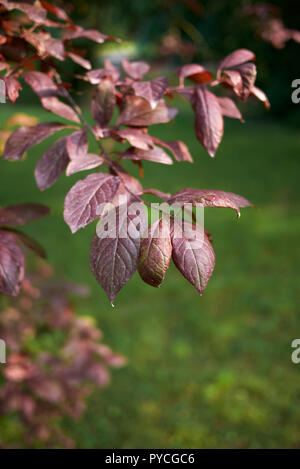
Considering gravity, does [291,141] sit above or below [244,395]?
above

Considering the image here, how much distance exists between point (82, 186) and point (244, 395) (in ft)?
8.35

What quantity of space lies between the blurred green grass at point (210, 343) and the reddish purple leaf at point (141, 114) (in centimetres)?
209

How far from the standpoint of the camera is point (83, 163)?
2.75 ft

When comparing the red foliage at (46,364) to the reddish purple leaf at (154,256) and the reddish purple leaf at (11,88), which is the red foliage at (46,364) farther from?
the reddish purple leaf at (154,256)

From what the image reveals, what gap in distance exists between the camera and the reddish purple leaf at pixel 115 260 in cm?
71

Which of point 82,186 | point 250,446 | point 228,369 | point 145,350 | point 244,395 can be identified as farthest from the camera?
point 145,350

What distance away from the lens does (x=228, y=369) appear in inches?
127

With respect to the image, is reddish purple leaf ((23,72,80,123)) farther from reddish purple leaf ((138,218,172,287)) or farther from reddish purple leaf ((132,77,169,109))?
reddish purple leaf ((138,218,172,287))

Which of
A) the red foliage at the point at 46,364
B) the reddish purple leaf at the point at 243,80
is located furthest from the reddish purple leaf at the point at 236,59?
the red foliage at the point at 46,364

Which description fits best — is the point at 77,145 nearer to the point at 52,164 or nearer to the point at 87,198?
the point at 52,164

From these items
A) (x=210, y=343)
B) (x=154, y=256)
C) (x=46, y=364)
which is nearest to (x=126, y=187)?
(x=154, y=256)

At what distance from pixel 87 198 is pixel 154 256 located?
0.14m

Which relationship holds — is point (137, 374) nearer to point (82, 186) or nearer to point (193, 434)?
point (193, 434)
